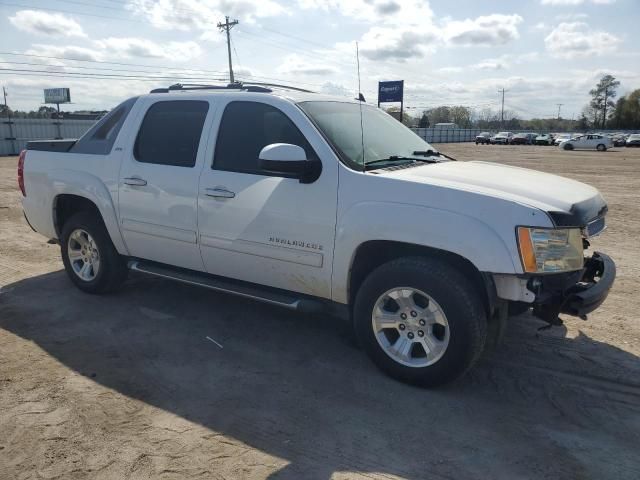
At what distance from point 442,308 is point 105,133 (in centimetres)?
357

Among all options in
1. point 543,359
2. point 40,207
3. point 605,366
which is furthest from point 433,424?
point 40,207

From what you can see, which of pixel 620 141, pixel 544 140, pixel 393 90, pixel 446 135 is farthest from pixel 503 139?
pixel 393 90

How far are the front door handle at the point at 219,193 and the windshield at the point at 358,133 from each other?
0.84m

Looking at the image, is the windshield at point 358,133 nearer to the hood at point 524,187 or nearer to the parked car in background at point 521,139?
the hood at point 524,187

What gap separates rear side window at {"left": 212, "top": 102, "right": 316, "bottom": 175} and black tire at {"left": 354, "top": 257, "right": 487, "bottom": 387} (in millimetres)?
1222

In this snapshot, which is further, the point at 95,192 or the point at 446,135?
the point at 446,135

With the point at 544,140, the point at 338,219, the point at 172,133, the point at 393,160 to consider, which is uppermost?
the point at 544,140

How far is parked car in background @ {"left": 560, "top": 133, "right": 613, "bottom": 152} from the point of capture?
45.9 metres

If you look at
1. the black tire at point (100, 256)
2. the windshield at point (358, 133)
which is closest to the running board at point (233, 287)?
the black tire at point (100, 256)

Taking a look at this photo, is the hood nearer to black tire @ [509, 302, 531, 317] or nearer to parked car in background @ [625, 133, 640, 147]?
black tire @ [509, 302, 531, 317]

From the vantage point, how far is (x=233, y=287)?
4.27 m

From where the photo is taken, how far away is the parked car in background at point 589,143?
45.9 metres

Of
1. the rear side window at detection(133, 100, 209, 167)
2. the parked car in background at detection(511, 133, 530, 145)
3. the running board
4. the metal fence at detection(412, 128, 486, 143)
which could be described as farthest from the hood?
the parked car in background at detection(511, 133, 530, 145)

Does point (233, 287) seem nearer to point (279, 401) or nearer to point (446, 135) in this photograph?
point (279, 401)
